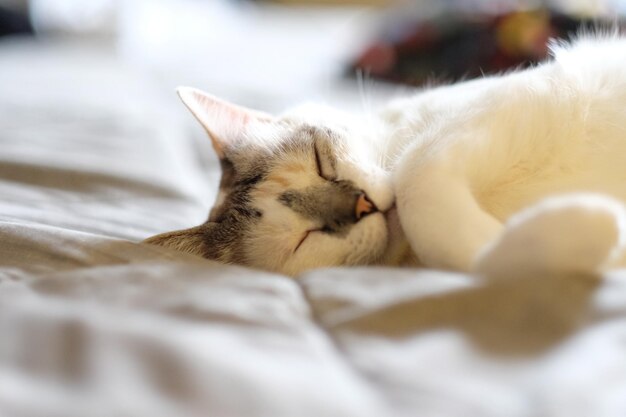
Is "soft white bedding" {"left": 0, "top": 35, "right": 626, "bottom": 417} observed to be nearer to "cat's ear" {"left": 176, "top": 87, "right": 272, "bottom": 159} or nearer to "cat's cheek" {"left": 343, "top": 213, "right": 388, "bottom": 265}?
"cat's cheek" {"left": 343, "top": 213, "right": 388, "bottom": 265}

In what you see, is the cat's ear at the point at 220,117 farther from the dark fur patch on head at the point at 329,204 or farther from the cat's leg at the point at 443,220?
the cat's leg at the point at 443,220

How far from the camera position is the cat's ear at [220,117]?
1.17 metres

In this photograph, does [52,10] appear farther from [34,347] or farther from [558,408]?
[558,408]

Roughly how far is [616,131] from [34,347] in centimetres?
80

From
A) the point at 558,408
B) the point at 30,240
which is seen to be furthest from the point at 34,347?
the point at 558,408

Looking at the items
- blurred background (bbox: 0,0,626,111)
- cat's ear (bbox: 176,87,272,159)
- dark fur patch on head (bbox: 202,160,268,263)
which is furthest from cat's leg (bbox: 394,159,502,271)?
blurred background (bbox: 0,0,626,111)

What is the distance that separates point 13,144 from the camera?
151 cm

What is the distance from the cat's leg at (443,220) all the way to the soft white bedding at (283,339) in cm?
7

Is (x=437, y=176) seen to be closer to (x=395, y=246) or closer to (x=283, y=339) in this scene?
(x=395, y=246)

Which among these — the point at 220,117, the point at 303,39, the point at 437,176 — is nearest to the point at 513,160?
the point at 437,176

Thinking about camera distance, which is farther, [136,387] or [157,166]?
[157,166]

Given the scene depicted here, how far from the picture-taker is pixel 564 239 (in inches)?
27.6

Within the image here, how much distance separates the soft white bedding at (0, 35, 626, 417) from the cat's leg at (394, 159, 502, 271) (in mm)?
72

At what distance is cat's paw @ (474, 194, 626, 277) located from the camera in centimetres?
70
